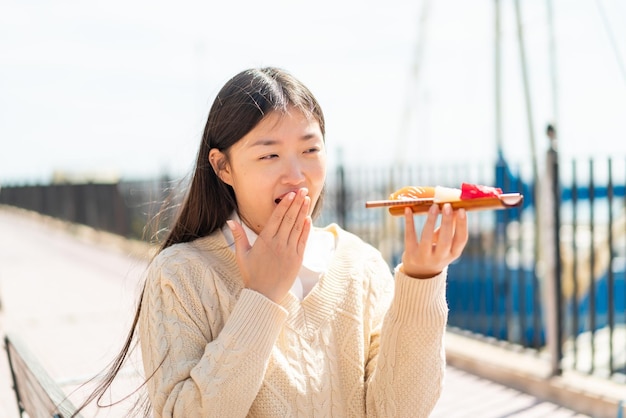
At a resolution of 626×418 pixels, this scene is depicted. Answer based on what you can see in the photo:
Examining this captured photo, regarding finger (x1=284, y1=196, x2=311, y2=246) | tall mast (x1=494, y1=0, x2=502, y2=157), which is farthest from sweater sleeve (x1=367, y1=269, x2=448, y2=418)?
tall mast (x1=494, y1=0, x2=502, y2=157)

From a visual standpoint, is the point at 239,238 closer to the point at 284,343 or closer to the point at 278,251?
the point at 278,251

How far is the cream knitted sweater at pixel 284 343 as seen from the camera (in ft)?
4.69

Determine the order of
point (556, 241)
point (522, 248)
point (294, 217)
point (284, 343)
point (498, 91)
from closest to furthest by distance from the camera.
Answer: point (294, 217), point (284, 343), point (556, 241), point (522, 248), point (498, 91)

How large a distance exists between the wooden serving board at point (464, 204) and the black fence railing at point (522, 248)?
79cm

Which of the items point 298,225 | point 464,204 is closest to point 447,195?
point 464,204

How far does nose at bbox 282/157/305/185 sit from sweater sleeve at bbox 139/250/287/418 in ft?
0.90

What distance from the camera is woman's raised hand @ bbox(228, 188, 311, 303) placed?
4.85ft

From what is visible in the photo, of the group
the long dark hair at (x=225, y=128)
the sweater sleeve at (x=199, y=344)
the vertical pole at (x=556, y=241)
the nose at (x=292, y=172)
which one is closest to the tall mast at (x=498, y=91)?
the vertical pole at (x=556, y=241)

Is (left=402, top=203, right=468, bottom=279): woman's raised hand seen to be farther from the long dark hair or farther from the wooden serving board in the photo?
the long dark hair

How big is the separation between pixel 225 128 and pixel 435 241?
0.58m

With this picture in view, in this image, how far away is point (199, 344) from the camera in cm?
151

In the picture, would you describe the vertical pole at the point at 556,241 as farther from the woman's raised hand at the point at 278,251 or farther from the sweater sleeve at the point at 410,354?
the woman's raised hand at the point at 278,251

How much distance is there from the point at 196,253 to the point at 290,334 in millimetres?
304

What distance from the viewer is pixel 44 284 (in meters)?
9.16
